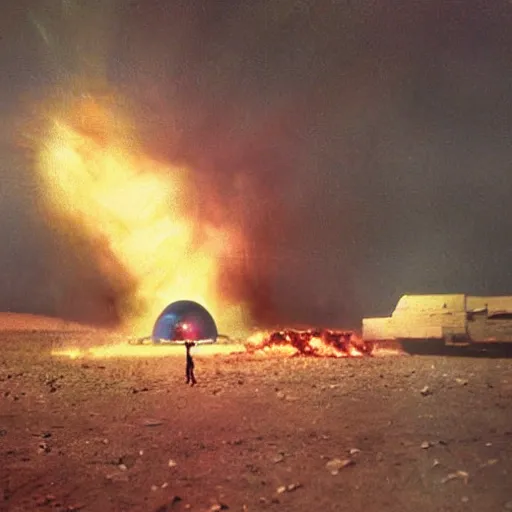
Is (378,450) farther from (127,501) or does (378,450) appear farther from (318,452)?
(127,501)

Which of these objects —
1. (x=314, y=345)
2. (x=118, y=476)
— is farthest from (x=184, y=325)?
(x=118, y=476)

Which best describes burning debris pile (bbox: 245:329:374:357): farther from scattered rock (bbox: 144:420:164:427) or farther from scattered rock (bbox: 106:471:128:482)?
scattered rock (bbox: 106:471:128:482)

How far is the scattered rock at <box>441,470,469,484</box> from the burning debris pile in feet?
41.0

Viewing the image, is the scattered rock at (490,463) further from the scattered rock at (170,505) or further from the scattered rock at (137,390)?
the scattered rock at (137,390)

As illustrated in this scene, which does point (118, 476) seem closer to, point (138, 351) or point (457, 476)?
point (457, 476)

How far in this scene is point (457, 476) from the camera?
23.1 feet

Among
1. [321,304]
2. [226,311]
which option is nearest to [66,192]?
[226,311]

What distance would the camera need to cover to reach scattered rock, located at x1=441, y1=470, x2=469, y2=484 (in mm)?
6922

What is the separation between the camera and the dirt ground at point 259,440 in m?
6.60

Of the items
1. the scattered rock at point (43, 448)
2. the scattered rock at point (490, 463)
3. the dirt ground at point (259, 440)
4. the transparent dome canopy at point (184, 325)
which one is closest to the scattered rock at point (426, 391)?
the dirt ground at point (259, 440)

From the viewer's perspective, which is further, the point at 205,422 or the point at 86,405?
the point at 86,405

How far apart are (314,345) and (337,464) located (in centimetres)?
1268

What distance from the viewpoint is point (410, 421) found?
33.0 feet

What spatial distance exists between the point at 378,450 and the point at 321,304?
35.1 meters
